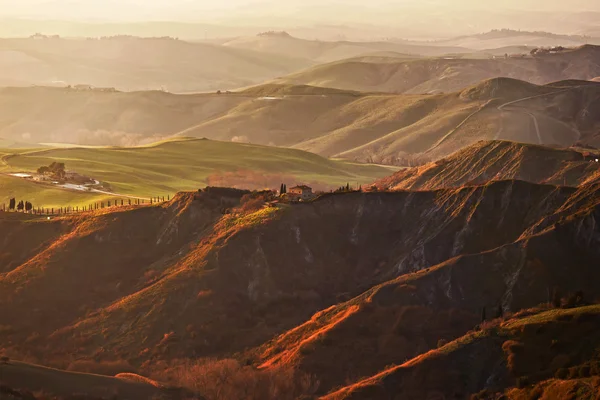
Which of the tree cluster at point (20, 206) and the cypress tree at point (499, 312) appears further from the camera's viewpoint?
the tree cluster at point (20, 206)

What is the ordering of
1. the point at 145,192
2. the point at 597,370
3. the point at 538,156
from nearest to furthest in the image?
1. the point at 597,370
2. the point at 538,156
3. the point at 145,192

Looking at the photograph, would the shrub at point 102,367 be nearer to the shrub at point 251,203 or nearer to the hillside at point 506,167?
the shrub at point 251,203

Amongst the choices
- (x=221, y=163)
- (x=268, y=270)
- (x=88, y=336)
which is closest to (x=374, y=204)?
(x=268, y=270)

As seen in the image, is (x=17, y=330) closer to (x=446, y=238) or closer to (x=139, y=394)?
(x=139, y=394)

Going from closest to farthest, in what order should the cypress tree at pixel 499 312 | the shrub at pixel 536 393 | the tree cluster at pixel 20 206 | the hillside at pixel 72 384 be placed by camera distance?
the shrub at pixel 536 393 → the hillside at pixel 72 384 → the cypress tree at pixel 499 312 → the tree cluster at pixel 20 206

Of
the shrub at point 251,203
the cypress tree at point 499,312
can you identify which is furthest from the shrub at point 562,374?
the shrub at point 251,203

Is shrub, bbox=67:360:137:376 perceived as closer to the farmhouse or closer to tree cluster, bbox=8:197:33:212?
the farmhouse

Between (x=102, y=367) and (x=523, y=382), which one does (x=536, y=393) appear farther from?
(x=102, y=367)
